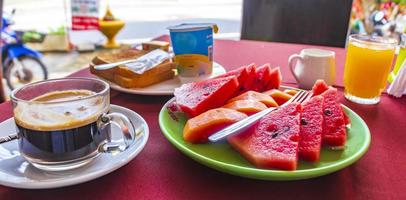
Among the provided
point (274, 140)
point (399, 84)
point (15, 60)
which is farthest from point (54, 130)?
point (15, 60)

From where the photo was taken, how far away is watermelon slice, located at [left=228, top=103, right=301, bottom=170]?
515 millimetres

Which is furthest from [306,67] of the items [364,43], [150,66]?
[150,66]

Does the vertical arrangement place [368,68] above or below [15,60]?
above

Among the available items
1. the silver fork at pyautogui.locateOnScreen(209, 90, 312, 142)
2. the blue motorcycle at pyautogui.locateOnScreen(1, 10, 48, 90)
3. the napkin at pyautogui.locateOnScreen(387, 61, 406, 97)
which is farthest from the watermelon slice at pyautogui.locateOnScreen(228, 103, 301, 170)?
the blue motorcycle at pyautogui.locateOnScreen(1, 10, 48, 90)

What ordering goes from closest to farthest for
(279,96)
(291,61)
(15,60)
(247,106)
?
(247,106), (279,96), (291,61), (15,60)

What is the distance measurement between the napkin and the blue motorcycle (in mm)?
2622

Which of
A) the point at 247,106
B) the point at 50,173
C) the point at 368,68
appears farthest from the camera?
the point at 368,68

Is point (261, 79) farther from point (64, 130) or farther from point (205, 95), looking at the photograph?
point (64, 130)

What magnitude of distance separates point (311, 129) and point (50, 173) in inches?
16.9

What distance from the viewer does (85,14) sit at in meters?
3.81

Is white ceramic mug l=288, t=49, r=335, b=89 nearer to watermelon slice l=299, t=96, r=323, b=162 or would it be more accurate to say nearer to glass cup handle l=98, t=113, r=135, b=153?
watermelon slice l=299, t=96, r=323, b=162

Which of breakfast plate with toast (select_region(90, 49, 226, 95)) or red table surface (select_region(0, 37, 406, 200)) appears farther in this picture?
breakfast plate with toast (select_region(90, 49, 226, 95))

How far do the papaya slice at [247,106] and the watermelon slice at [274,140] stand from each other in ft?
0.10

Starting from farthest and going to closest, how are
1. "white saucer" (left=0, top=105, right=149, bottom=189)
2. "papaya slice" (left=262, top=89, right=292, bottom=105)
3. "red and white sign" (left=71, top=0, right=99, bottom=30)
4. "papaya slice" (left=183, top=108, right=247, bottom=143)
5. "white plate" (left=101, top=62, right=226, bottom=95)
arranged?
"red and white sign" (left=71, top=0, right=99, bottom=30) < "white plate" (left=101, top=62, right=226, bottom=95) < "papaya slice" (left=262, top=89, right=292, bottom=105) < "papaya slice" (left=183, top=108, right=247, bottom=143) < "white saucer" (left=0, top=105, right=149, bottom=189)
